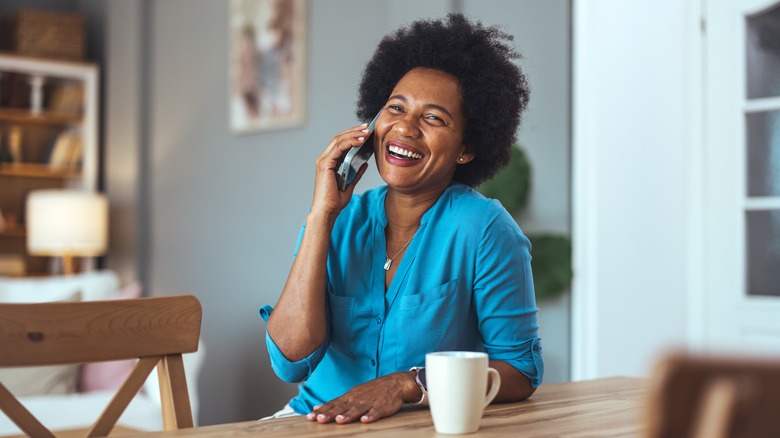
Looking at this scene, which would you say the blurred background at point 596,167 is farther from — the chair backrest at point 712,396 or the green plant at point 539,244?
the chair backrest at point 712,396

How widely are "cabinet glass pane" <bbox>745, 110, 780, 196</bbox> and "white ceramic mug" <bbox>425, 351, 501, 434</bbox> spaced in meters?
2.03

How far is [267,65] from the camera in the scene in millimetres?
4109

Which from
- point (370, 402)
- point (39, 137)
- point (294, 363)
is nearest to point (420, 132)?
point (294, 363)

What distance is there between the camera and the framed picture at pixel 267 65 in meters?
3.91

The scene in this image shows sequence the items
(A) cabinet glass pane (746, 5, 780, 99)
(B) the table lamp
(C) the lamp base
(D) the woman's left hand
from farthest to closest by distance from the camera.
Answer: (C) the lamp base → (B) the table lamp → (A) cabinet glass pane (746, 5, 780, 99) → (D) the woman's left hand

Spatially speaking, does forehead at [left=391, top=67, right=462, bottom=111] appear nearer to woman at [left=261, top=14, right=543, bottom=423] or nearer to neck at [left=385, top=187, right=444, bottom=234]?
woman at [left=261, top=14, right=543, bottom=423]

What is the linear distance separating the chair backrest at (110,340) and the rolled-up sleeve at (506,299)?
48 cm

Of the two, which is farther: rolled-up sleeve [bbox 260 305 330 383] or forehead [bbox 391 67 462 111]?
forehead [bbox 391 67 462 111]

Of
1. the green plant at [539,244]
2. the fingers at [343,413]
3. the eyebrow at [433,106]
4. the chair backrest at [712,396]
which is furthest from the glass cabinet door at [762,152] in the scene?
the chair backrest at [712,396]

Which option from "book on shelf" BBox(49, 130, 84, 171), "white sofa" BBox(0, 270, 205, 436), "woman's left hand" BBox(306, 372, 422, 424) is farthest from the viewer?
"book on shelf" BBox(49, 130, 84, 171)

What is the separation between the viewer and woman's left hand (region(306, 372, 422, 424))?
1147 millimetres

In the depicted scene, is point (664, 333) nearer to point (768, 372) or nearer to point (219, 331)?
point (219, 331)

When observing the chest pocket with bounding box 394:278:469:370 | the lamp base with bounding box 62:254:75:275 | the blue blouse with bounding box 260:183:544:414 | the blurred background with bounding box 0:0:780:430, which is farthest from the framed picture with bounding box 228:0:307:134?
the chest pocket with bounding box 394:278:469:370

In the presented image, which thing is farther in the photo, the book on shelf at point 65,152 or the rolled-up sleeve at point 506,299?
the book on shelf at point 65,152
